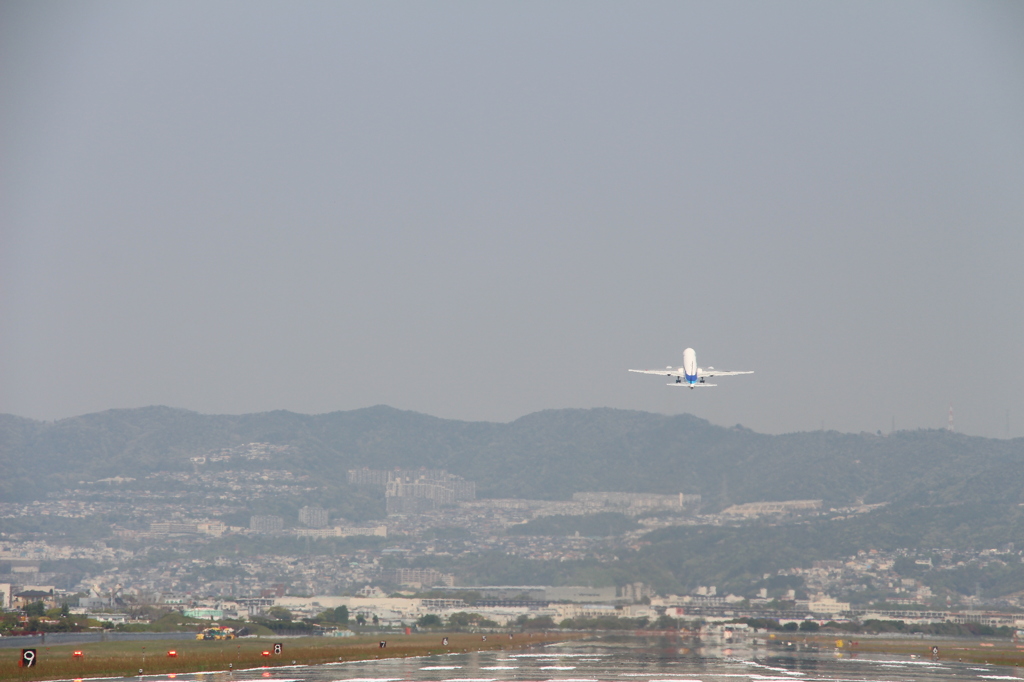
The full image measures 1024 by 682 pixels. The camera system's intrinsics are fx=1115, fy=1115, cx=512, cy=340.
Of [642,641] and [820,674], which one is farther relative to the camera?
[642,641]

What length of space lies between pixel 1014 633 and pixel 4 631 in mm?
157899

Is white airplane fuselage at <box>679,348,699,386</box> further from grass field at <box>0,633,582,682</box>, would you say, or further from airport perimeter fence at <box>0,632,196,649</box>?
airport perimeter fence at <box>0,632,196,649</box>

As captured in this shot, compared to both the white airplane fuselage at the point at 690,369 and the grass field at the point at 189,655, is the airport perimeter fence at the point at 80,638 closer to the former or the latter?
the grass field at the point at 189,655

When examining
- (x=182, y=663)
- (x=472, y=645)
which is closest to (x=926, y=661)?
(x=472, y=645)

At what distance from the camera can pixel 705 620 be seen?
644 ft

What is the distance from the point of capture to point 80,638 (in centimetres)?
13962

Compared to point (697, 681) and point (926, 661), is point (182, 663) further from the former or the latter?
point (926, 661)

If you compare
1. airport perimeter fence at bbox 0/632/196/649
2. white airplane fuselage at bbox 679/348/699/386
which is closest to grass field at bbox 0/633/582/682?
airport perimeter fence at bbox 0/632/196/649

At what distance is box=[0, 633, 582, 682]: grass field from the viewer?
283 feet

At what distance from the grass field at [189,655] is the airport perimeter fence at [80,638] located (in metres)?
5.40

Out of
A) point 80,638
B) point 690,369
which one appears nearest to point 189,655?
point 80,638

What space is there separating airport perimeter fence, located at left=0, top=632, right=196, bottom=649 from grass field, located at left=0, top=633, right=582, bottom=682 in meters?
5.40

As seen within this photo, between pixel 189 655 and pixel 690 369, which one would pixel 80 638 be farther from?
pixel 690 369

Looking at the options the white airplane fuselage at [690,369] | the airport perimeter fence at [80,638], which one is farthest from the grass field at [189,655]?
the white airplane fuselage at [690,369]
